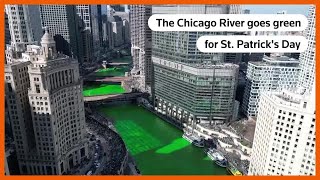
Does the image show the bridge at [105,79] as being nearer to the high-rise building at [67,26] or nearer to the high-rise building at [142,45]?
the high-rise building at [142,45]

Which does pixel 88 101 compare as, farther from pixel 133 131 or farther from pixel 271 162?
pixel 271 162

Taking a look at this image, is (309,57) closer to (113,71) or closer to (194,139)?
(194,139)

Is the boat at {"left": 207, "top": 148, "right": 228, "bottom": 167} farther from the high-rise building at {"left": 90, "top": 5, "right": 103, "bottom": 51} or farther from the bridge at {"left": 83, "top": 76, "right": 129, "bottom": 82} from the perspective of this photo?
the high-rise building at {"left": 90, "top": 5, "right": 103, "bottom": 51}

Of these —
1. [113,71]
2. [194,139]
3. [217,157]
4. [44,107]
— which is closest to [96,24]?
[113,71]

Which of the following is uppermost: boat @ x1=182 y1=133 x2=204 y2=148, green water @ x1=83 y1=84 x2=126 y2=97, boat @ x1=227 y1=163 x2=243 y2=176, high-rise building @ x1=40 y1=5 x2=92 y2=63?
high-rise building @ x1=40 y1=5 x2=92 y2=63

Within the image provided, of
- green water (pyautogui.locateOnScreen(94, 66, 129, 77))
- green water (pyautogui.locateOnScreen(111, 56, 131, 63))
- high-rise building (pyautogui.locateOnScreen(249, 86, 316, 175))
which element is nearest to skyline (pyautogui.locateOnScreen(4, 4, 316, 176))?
high-rise building (pyautogui.locateOnScreen(249, 86, 316, 175))
